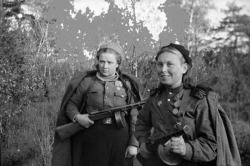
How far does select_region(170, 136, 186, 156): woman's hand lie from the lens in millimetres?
2150

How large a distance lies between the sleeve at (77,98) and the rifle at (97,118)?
124 millimetres

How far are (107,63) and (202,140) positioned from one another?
1.70 m

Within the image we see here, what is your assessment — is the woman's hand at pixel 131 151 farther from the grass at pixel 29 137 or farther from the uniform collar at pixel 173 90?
the grass at pixel 29 137

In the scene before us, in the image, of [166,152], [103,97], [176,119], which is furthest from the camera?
[103,97]

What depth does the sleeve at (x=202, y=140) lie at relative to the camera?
7.17 ft

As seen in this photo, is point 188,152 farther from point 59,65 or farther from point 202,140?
point 59,65

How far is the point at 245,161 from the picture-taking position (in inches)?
294

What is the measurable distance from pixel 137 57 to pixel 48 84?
358cm

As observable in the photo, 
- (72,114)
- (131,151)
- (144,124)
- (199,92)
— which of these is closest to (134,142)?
(131,151)

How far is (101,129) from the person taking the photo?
372 centimetres

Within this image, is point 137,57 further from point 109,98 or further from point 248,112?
point 248,112

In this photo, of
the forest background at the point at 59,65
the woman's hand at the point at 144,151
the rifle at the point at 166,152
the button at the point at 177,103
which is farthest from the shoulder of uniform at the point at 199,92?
the forest background at the point at 59,65

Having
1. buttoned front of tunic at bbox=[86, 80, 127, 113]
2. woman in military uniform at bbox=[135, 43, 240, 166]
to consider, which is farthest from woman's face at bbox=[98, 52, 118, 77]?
woman in military uniform at bbox=[135, 43, 240, 166]

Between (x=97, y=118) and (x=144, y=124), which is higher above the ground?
(x=144, y=124)
